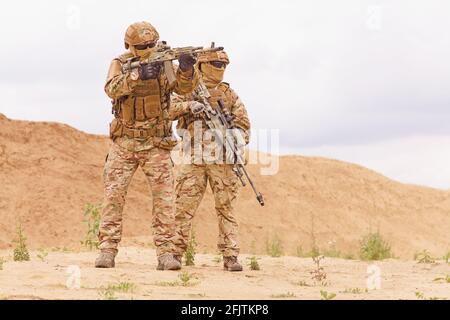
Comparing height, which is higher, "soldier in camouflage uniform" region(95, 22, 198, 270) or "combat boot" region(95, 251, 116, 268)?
"soldier in camouflage uniform" region(95, 22, 198, 270)

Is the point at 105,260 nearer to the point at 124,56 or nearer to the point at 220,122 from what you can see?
the point at 220,122

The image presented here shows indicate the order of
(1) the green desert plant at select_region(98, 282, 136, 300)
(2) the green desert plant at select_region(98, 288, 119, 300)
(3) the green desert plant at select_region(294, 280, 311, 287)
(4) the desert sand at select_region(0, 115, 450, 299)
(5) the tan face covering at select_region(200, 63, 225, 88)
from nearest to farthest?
1. (2) the green desert plant at select_region(98, 288, 119, 300)
2. (1) the green desert plant at select_region(98, 282, 136, 300)
3. (3) the green desert plant at select_region(294, 280, 311, 287)
4. (5) the tan face covering at select_region(200, 63, 225, 88)
5. (4) the desert sand at select_region(0, 115, 450, 299)

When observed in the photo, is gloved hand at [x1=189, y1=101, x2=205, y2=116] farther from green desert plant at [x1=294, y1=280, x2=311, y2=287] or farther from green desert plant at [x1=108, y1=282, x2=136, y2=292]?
green desert plant at [x1=108, y1=282, x2=136, y2=292]

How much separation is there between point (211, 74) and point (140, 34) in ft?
3.32

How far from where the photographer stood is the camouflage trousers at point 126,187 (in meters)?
8.82

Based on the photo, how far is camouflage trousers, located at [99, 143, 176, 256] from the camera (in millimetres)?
8820

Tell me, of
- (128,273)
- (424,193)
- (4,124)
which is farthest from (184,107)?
(424,193)

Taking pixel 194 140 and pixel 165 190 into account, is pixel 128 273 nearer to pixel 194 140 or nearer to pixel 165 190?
pixel 165 190

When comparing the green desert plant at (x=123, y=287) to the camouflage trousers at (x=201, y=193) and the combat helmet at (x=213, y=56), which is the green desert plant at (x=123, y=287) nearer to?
the camouflage trousers at (x=201, y=193)

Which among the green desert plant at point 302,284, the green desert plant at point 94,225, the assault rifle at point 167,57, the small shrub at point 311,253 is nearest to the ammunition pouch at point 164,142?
the assault rifle at point 167,57

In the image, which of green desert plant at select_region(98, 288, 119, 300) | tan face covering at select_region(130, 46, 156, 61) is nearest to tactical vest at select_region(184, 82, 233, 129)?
tan face covering at select_region(130, 46, 156, 61)

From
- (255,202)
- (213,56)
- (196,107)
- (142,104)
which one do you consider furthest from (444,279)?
(255,202)

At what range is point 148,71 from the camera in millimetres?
8250
